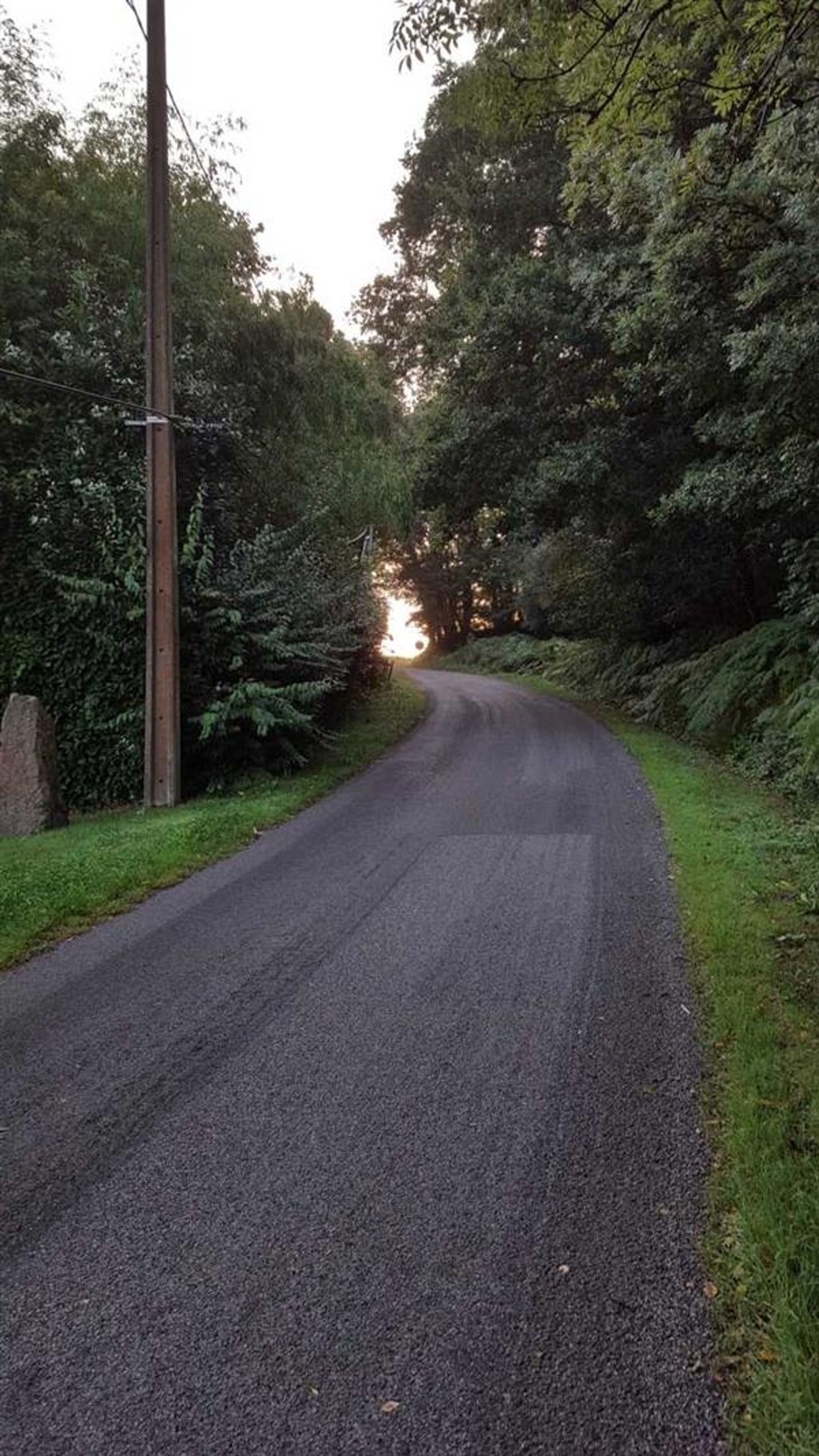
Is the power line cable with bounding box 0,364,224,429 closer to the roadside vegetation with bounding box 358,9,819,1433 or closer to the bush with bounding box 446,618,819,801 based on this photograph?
the roadside vegetation with bounding box 358,9,819,1433

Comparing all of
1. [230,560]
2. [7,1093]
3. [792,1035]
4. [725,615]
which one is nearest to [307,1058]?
[7,1093]

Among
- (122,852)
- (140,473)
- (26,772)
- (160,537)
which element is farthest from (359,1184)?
(140,473)

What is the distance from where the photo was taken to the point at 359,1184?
2.37m

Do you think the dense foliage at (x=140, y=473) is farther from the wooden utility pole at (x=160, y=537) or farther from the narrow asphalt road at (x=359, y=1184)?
the narrow asphalt road at (x=359, y=1184)

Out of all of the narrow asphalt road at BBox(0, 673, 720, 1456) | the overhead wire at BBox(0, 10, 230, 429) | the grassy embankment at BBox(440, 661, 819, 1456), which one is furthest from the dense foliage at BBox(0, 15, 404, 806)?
the grassy embankment at BBox(440, 661, 819, 1456)

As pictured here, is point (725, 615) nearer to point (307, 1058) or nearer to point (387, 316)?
point (387, 316)

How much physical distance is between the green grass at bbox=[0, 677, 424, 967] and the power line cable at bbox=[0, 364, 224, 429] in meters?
3.61

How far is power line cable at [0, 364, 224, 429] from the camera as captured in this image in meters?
6.59

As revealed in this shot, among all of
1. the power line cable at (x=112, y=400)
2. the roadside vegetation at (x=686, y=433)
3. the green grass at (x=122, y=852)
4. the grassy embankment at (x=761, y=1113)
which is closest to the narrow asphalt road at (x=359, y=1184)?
the grassy embankment at (x=761, y=1113)

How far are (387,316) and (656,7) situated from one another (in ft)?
56.4

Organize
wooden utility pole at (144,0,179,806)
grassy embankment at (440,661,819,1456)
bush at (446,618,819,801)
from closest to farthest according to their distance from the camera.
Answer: grassy embankment at (440,661,819,1456), bush at (446,618,819,801), wooden utility pole at (144,0,179,806)

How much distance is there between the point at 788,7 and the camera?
337cm

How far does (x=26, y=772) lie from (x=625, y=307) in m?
9.00

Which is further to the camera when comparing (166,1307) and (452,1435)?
(166,1307)
